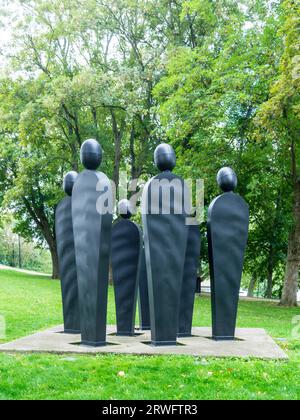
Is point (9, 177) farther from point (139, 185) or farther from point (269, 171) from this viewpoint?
point (269, 171)

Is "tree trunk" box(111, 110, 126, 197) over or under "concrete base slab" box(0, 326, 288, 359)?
over

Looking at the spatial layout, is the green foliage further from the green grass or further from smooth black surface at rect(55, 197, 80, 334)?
the green grass

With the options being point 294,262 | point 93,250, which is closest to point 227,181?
point 93,250

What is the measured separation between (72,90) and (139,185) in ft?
21.1

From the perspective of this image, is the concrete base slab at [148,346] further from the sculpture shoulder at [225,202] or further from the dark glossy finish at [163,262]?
the sculpture shoulder at [225,202]

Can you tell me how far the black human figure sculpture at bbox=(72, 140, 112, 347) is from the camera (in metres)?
7.82

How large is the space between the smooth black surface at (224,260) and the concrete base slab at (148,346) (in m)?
0.37

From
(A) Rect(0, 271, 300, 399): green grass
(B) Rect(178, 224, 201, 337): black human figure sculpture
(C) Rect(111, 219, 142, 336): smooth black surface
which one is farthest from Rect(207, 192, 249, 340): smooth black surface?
(A) Rect(0, 271, 300, 399): green grass

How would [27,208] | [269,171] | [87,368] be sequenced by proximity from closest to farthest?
1. [87,368]
2. [269,171]
3. [27,208]

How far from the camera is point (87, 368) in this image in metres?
6.29

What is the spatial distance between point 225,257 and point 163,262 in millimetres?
1291

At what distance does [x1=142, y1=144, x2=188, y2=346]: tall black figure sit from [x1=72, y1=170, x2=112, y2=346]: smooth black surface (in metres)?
0.62

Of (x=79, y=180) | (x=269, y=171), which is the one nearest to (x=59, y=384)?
(x=79, y=180)

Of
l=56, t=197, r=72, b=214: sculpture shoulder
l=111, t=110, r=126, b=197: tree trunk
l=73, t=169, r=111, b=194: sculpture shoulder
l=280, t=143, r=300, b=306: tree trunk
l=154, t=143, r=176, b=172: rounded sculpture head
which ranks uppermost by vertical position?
l=111, t=110, r=126, b=197: tree trunk
